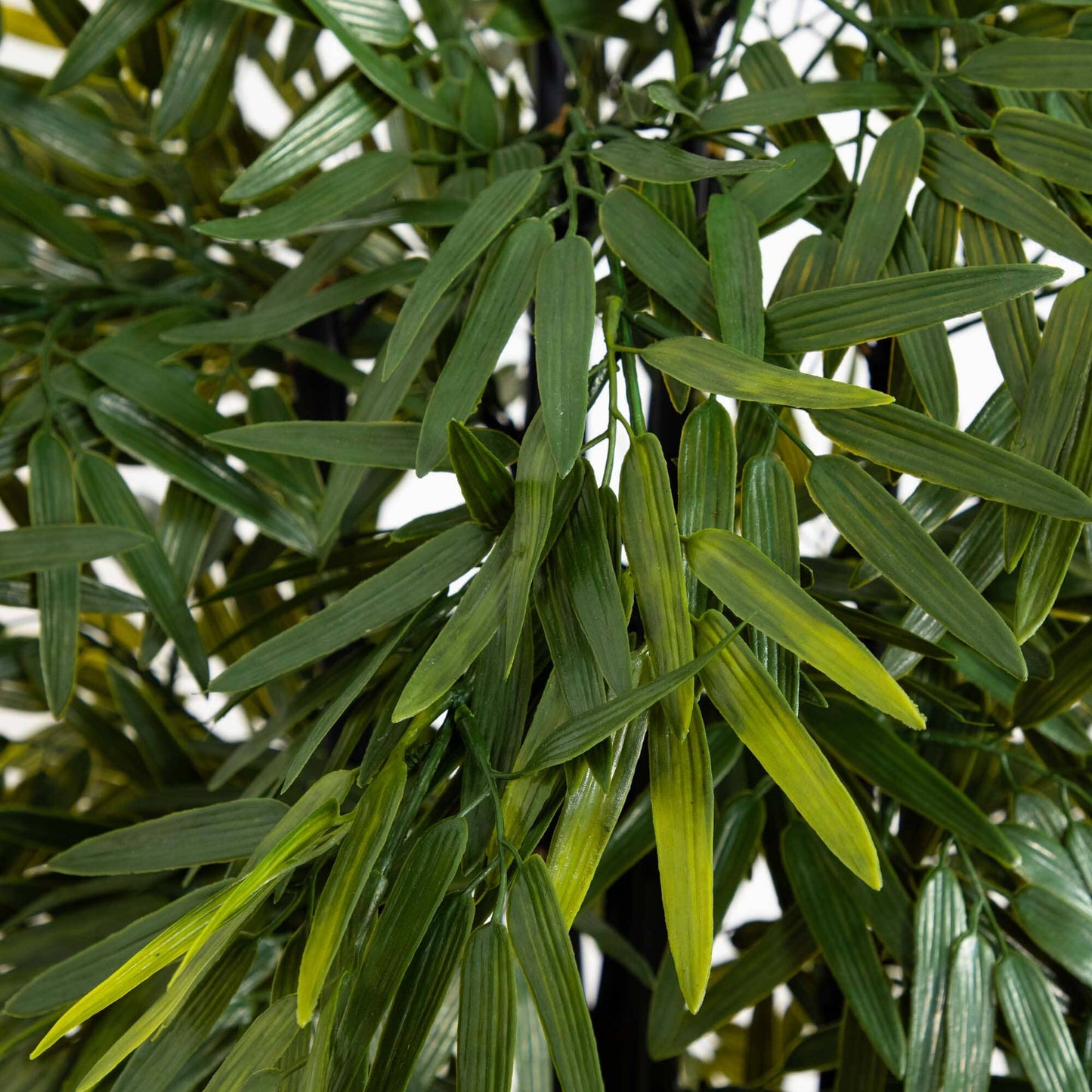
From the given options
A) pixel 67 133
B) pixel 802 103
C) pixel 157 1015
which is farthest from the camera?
pixel 67 133

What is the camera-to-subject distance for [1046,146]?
0.85ft

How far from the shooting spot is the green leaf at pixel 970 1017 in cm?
29

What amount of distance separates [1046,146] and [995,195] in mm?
16

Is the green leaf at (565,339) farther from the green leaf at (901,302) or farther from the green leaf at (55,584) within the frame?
the green leaf at (55,584)

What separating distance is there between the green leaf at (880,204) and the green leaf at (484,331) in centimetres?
7

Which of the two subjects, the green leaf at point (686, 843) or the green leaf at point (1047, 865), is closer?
the green leaf at point (686, 843)

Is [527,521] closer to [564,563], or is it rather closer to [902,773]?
[564,563]

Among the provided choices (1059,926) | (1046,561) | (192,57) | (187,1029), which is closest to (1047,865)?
(1059,926)

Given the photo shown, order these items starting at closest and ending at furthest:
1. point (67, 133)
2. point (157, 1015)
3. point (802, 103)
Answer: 1. point (157, 1015)
2. point (802, 103)
3. point (67, 133)

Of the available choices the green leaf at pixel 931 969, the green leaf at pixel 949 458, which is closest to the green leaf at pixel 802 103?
the green leaf at pixel 949 458

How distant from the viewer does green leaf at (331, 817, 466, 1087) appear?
192 millimetres

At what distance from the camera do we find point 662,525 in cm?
20

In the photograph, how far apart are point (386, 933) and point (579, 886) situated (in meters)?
0.04

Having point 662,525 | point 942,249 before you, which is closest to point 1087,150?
point 942,249
